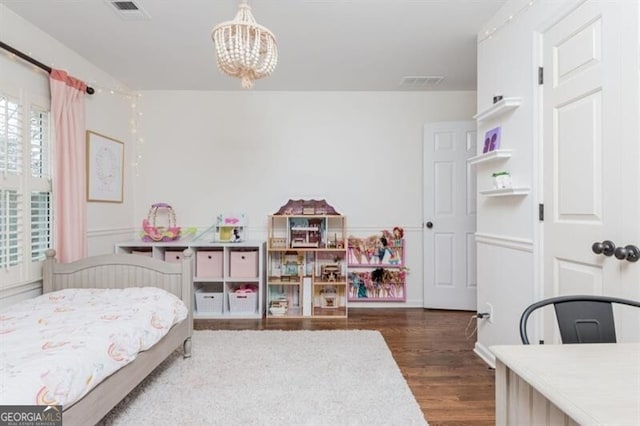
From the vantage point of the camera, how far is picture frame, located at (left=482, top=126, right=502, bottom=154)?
7.69 ft

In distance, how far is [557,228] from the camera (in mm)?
1826

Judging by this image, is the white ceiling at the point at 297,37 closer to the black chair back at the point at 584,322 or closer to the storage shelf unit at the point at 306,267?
the storage shelf unit at the point at 306,267

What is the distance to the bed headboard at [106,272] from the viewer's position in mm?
2428

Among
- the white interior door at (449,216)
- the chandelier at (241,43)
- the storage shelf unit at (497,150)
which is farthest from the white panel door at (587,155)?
the white interior door at (449,216)

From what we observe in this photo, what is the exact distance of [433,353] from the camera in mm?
2607

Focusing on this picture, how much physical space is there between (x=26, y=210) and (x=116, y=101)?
1.64 metres

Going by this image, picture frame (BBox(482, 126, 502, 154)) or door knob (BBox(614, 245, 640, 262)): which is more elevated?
picture frame (BBox(482, 126, 502, 154))

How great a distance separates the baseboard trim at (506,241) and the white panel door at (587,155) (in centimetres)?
12

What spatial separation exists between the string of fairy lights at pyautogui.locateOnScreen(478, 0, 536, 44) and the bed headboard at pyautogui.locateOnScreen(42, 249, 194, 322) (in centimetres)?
281

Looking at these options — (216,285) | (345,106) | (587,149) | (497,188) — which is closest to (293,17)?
(345,106)

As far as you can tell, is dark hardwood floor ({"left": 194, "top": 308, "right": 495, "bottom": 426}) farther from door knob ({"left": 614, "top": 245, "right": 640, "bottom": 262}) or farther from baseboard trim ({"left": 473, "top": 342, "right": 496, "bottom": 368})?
door knob ({"left": 614, "top": 245, "right": 640, "bottom": 262})

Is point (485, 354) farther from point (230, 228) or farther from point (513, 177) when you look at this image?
point (230, 228)

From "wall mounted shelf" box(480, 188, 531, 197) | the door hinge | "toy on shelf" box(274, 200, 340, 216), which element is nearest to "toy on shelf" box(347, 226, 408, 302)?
"toy on shelf" box(274, 200, 340, 216)

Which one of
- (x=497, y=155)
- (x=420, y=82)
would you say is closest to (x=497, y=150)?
(x=497, y=155)
